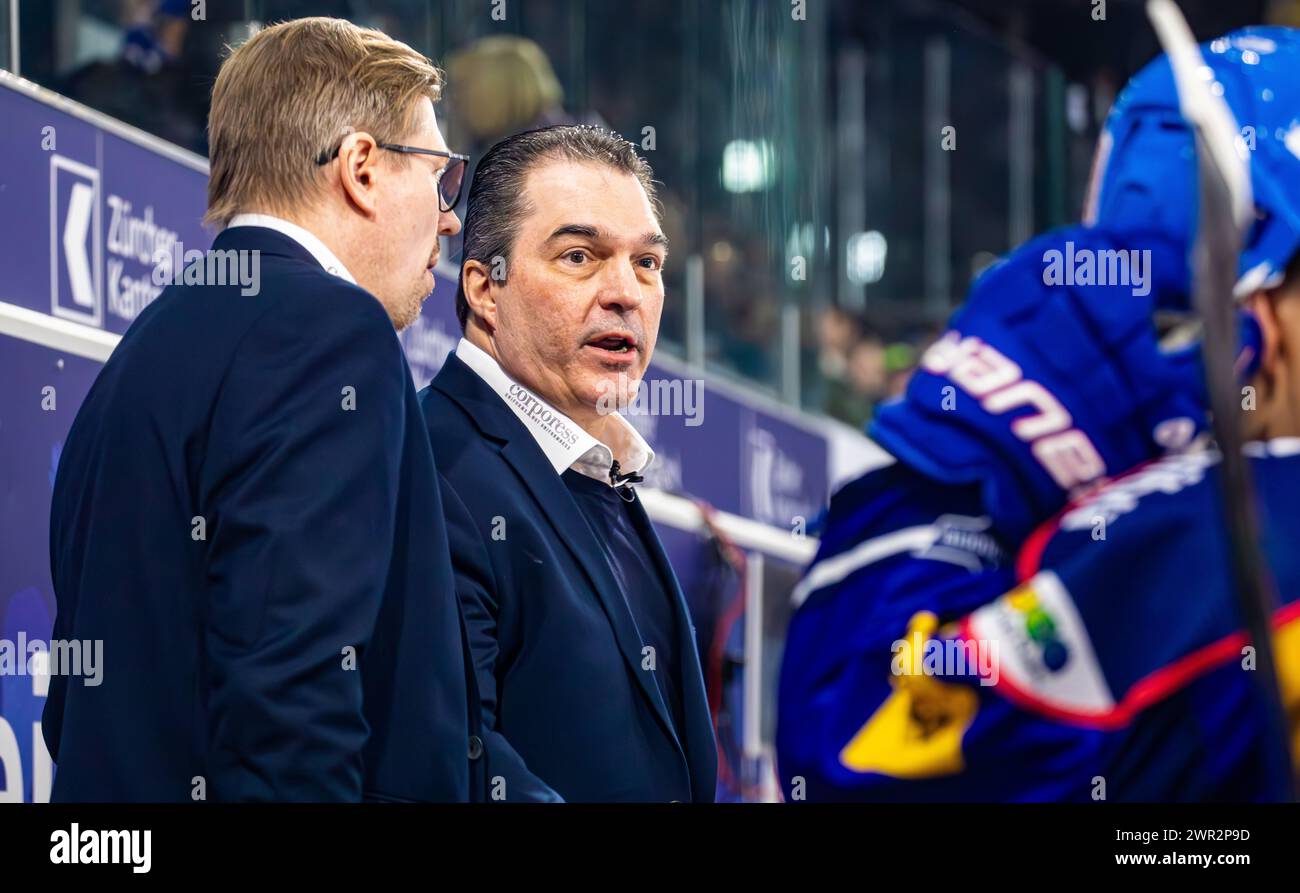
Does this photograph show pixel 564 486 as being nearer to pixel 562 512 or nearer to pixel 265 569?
pixel 562 512

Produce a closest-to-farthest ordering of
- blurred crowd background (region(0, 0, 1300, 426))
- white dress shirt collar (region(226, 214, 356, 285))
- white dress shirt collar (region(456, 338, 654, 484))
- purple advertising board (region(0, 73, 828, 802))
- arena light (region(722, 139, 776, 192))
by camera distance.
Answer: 1. white dress shirt collar (region(226, 214, 356, 285))
2. white dress shirt collar (region(456, 338, 654, 484))
3. blurred crowd background (region(0, 0, 1300, 426))
4. purple advertising board (region(0, 73, 828, 802))
5. arena light (region(722, 139, 776, 192))

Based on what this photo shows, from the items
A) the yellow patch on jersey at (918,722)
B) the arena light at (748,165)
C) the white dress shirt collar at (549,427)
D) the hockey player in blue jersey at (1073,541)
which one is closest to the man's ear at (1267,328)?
the hockey player in blue jersey at (1073,541)

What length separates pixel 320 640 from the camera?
133cm

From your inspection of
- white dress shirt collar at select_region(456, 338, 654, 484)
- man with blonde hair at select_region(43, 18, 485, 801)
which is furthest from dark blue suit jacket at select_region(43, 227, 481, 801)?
white dress shirt collar at select_region(456, 338, 654, 484)

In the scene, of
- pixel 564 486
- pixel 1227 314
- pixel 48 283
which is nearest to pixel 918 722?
pixel 1227 314

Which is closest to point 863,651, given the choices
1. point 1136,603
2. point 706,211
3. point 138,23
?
point 1136,603

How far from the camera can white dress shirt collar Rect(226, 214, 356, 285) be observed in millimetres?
1547

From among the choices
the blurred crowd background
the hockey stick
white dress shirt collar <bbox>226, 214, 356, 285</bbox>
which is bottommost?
the hockey stick

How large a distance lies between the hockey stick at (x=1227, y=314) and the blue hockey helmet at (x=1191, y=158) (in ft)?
0.05

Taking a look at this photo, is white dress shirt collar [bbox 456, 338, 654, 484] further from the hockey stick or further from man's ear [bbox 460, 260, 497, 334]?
the hockey stick

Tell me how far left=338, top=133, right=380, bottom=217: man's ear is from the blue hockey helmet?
2.87 ft

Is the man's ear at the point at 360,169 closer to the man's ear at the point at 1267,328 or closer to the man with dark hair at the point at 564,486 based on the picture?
the man with dark hair at the point at 564,486

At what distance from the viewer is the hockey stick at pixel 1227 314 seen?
64 cm
